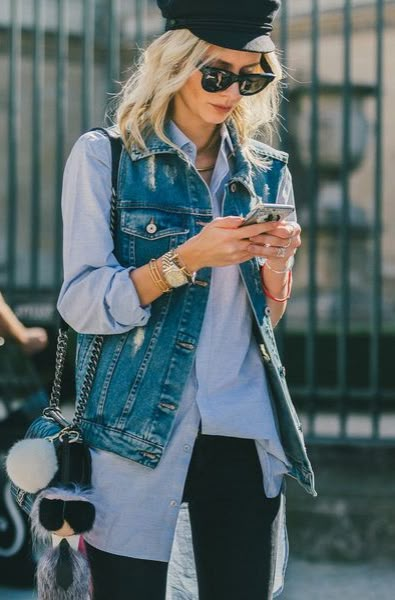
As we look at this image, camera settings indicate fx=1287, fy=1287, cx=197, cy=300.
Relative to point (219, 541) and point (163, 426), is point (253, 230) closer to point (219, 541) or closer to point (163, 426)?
point (163, 426)

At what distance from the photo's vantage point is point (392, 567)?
4902 millimetres

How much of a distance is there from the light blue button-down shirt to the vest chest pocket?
0.14 ft

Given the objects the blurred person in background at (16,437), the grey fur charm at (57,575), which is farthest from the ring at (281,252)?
the blurred person in background at (16,437)

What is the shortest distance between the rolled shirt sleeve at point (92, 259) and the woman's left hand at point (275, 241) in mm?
229

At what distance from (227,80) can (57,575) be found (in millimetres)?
952

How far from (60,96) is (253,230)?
314cm

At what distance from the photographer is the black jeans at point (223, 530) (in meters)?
2.35

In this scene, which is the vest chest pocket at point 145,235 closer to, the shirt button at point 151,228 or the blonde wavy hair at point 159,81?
the shirt button at point 151,228

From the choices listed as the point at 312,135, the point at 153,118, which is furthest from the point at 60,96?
the point at 153,118

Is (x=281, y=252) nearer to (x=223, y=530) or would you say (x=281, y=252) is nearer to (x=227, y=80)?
(x=227, y=80)

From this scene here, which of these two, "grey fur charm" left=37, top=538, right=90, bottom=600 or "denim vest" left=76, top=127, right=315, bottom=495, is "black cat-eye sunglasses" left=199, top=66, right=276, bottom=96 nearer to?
"denim vest" left=76, top=127, right=315, bottom=495

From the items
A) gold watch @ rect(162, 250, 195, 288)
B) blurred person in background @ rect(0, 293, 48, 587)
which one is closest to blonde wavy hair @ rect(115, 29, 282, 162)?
gold watch @ rect(162, 250, 195, 288)

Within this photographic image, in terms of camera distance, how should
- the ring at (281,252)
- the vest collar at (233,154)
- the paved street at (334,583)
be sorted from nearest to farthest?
the ring at (281,252) < the vest collar at (233,154) < the paved street at (334,583)

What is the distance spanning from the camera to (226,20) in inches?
91.8
